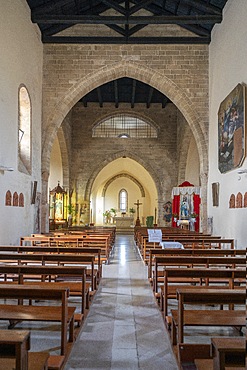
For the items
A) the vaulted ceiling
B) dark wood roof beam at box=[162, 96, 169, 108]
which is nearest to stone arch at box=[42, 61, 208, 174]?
the vaulted ceiling

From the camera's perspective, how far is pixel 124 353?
3.58 m

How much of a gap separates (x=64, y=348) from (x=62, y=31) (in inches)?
506

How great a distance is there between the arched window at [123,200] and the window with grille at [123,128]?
10.5 m

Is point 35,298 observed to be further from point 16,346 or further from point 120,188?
point 120,188

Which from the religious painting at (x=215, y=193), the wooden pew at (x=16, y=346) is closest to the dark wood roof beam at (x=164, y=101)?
the religious painting at (x=215, y=193)

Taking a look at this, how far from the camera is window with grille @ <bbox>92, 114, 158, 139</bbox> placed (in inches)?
882

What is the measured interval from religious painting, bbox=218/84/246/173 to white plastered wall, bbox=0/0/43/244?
5.73 meters

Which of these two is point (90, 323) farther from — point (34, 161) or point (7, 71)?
point (34, 161)

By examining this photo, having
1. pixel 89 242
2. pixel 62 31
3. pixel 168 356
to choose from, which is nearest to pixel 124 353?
pixel 168 356

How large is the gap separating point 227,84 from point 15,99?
5.98 metres

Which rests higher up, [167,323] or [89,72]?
[89,72]

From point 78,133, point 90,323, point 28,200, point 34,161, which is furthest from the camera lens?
point 78,133

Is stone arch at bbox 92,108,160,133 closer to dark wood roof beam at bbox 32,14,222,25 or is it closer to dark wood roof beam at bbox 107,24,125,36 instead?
dark wood roof beam at bbox 107,24,125,36

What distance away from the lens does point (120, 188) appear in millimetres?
32375
